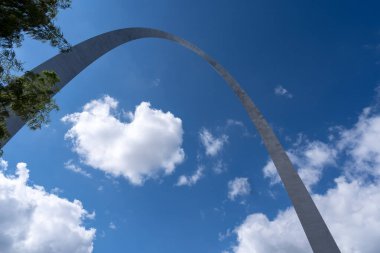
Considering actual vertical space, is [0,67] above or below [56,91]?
below

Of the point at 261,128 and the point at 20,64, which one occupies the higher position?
the point at 261,128

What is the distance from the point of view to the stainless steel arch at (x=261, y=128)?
37.7ft

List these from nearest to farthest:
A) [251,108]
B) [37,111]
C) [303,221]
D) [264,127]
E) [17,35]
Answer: [17,35], [37,111], [303,221], [264,127], [251,108]

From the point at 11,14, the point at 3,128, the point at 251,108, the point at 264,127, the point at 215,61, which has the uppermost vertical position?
the point at 215,61

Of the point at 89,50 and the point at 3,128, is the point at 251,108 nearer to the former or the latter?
the point at 89,50

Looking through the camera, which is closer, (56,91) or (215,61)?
(56,91)

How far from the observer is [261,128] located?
58.0 feet

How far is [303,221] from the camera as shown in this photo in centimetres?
1245

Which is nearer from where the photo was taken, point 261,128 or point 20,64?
point 20,64

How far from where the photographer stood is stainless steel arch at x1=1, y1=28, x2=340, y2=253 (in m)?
11.5

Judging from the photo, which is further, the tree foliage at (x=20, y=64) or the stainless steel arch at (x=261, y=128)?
the stainless steel arch at (x=261, y=128)

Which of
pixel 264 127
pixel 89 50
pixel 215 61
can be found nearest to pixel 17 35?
pixel 89 50

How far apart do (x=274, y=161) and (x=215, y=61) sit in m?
10.6

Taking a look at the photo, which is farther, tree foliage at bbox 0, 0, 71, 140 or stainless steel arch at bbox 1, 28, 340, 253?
stainless steel arch at bbox 1, 28, 340, 253
